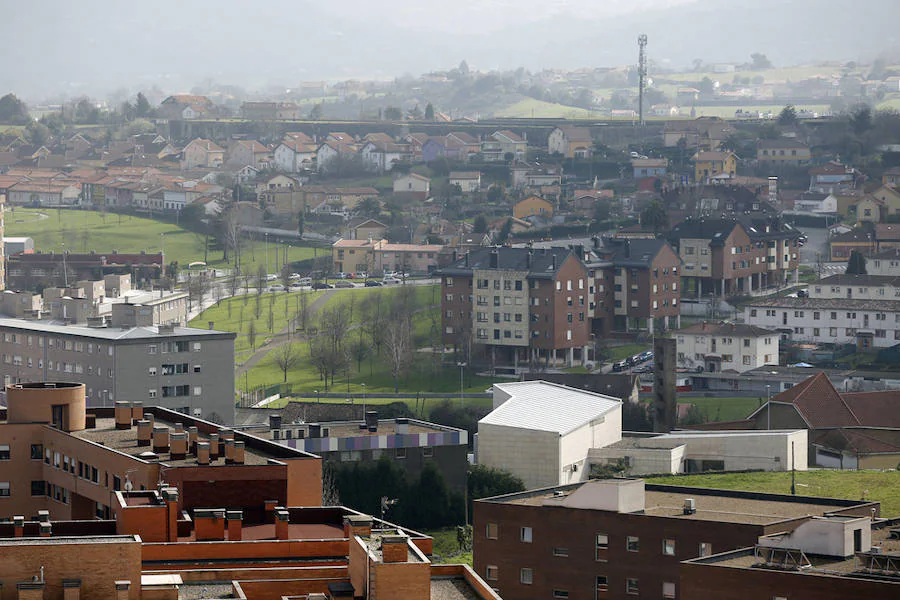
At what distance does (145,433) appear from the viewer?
2459 centimetres

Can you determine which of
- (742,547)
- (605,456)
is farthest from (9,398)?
(605,456)

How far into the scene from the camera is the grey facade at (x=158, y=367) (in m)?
43.8

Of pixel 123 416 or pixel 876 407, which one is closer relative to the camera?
pixel 123 416

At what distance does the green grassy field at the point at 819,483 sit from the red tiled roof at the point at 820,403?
204 inches

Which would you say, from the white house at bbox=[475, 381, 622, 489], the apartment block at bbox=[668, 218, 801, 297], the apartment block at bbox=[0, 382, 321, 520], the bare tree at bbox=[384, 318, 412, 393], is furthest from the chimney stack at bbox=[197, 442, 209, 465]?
the apartment block at bbox=[668, 218, 801, 297]

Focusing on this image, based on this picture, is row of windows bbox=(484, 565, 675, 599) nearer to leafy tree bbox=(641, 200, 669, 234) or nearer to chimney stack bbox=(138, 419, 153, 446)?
chimney stack bbox=(138, 419, 153, 446)

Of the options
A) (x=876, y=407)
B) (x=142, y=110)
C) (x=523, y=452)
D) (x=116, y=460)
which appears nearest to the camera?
(x=116, y=460)

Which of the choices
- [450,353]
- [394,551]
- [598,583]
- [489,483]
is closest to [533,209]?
[450,353]

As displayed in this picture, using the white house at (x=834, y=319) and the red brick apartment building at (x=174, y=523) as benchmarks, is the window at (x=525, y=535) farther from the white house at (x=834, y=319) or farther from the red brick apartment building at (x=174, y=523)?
the white house at (x=834, y=319)

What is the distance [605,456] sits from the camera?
38.8m

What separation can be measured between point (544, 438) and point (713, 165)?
169 ft

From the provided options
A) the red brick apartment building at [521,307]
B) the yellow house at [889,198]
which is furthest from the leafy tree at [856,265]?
the yellow house at [889,198]

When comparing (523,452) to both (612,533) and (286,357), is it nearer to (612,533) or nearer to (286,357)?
(612,533)

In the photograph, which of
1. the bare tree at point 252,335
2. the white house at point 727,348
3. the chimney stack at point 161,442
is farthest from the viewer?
the bare tree at point 252,335
